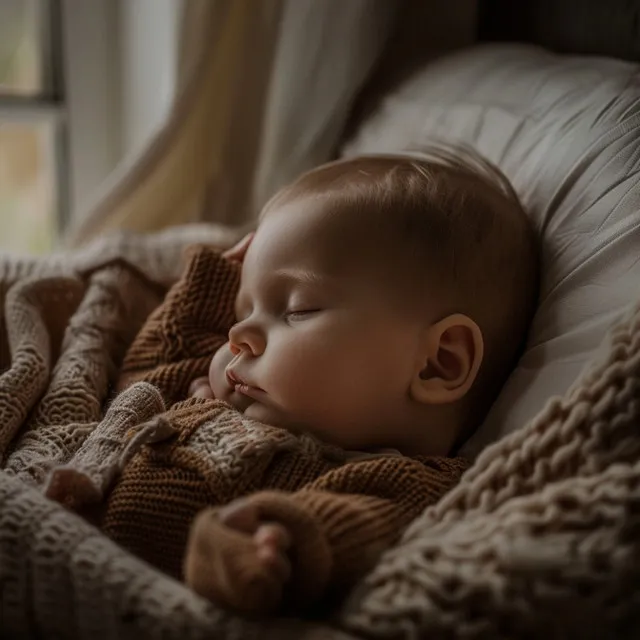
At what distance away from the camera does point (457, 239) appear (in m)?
0.86

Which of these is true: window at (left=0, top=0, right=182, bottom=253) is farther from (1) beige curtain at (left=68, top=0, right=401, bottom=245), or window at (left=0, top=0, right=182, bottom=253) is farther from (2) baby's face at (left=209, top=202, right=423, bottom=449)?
(2) baby's face at (left=209, top=202, right=423, bottom=449)

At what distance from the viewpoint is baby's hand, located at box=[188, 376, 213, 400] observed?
91cm

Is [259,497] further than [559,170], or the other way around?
[559,170]

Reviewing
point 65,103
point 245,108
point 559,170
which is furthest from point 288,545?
point 65,103

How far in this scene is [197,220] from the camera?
1.51 m

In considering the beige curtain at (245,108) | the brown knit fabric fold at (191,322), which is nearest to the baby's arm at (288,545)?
the brown knit fabric fold at (191,322)

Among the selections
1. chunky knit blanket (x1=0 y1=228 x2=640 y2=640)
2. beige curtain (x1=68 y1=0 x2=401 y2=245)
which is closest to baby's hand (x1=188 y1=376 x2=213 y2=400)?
chunky knit blanket (x1=0 y1=228 x2=640 y2=640)

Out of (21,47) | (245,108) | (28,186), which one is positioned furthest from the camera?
(28,186)

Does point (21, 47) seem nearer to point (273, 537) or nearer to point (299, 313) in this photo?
point (299, 313)

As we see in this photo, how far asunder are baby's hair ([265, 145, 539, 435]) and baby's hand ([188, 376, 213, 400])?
0.19 metres

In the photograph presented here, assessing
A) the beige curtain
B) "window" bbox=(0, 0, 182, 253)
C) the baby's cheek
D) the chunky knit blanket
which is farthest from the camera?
"window" bbox=(0, 0, 182, 253)

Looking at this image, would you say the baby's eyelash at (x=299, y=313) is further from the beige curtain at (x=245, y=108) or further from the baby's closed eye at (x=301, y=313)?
the beige curtain at (x=245, y=108)

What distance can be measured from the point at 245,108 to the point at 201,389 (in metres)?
0.67

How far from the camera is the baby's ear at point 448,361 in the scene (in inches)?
33.0
